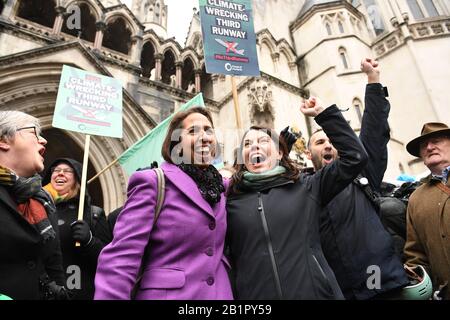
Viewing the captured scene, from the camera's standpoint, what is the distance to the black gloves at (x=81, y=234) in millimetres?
2633

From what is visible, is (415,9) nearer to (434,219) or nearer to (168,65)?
(168,65)

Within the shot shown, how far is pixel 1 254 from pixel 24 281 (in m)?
0.20

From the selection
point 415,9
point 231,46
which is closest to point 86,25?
point 231,46

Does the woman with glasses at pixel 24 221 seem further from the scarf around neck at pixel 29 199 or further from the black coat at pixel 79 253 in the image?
the black coat at pixel 79 253

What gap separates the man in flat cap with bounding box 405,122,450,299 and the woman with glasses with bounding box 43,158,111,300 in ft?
9.16

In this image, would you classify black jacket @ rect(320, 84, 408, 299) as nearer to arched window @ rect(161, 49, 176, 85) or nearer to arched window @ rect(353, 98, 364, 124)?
arched window @ rect(353, 98, 364, 124)

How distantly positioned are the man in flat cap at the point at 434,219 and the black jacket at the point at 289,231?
1.13 metres

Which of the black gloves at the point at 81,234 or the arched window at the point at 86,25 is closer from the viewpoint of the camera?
the black gloves at the point at 81,234

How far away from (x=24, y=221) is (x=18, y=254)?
186mm

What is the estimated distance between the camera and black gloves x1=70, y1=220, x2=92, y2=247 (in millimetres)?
2633

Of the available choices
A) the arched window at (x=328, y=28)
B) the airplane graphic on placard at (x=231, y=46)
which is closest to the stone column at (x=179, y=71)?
the airplane graphic on placard at (x=231, y=46)

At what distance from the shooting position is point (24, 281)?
1615 millimetres

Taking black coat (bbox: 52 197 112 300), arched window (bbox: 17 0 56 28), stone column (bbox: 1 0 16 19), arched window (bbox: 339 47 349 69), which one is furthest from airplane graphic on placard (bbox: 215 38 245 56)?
arched window (bbox: 339 47 349 69)

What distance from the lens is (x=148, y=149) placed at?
5625 mm
